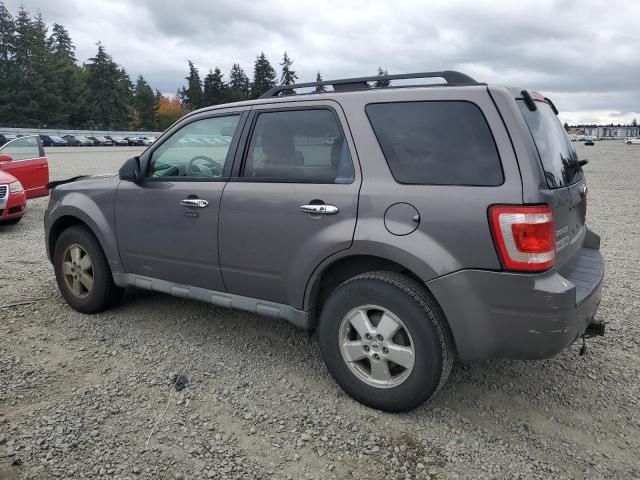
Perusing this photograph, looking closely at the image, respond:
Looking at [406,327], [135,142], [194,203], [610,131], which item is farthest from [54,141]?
[610,131]

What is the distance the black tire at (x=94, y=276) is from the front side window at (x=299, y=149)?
5.84 feet

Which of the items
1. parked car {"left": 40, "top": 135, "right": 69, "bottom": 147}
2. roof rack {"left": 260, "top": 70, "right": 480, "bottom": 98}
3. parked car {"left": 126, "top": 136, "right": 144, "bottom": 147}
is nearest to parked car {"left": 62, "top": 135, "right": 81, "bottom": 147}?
parked car {"left": 40, "top": 135, "right": 69, "bottom": 147}

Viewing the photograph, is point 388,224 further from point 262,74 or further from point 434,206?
point 262,74

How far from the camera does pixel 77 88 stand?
3413 inches

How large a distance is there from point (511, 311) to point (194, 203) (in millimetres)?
2278

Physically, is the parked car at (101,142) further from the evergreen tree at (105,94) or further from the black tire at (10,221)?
the black tire at (10,221)

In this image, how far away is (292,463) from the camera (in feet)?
8.94

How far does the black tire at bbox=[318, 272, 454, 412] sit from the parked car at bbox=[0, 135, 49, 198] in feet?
29.5

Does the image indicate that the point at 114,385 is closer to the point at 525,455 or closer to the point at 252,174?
the point at 252,174

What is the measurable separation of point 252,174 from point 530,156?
1812 mm

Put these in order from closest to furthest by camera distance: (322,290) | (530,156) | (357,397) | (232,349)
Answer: (530,156) < (357,397) < (322,290) < (232,349)

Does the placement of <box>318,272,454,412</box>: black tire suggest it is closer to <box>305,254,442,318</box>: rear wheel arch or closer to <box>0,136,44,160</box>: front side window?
<box>305,254,442,318</box>: rear wheel arch

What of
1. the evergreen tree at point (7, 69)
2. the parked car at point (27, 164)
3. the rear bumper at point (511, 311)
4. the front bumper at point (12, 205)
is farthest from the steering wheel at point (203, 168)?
the evergreen tree at point (7, 69)

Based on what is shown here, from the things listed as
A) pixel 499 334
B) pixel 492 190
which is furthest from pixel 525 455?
pixel 492 190
